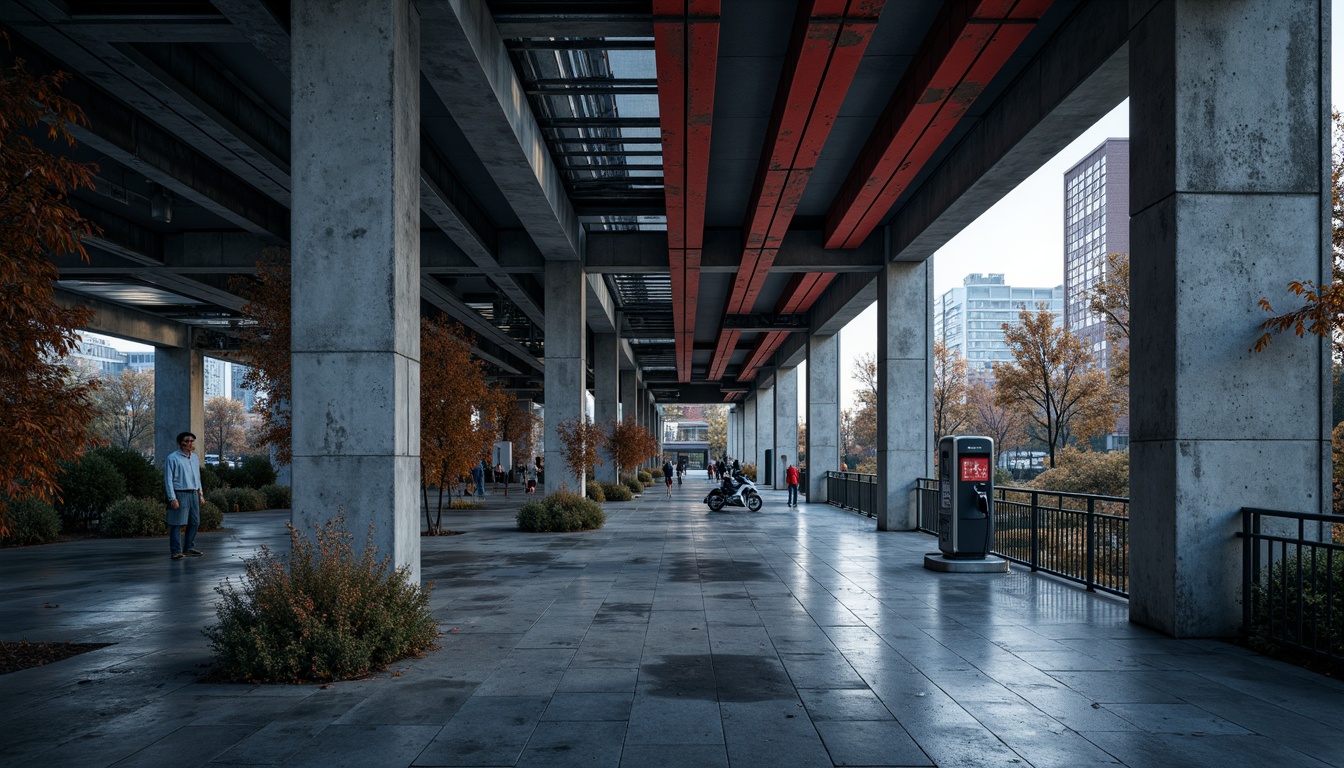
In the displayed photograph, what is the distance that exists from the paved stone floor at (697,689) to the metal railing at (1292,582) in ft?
1.10

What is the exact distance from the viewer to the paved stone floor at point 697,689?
15.8 ft

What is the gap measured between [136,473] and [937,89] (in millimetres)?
19277

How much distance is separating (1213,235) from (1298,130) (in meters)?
1.23

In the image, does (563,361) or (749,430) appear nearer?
(563,361)

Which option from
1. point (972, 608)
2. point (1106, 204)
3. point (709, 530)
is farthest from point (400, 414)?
point (1106, 204)

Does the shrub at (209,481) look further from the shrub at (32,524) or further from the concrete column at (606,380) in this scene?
the concrete column at (606,380)

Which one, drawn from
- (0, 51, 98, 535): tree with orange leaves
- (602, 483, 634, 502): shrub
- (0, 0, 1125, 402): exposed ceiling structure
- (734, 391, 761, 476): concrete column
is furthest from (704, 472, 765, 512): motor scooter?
(734, 391, 761, 476): concrete column

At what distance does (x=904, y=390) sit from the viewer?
20359 mm

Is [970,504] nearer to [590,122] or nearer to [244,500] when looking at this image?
[590,122]

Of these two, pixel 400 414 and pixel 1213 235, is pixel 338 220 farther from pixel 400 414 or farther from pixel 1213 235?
pixel 1213 235

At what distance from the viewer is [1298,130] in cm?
808

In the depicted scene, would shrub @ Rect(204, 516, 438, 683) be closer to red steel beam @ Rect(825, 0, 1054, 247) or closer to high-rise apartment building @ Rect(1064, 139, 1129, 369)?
red steel beam @ Rect(825, 0, 1054, 247)

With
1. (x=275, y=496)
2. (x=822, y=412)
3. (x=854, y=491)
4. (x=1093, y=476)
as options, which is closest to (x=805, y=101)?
(x=854, y=491)

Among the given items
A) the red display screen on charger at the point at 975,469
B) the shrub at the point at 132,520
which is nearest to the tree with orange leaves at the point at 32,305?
the red display screen on charger at the point at 975,469
